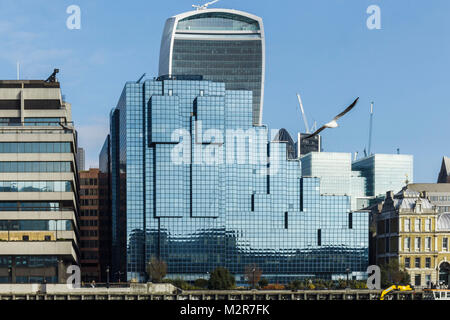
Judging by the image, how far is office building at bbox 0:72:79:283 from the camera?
186375mm

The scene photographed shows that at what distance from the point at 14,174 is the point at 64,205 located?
38.7 ft

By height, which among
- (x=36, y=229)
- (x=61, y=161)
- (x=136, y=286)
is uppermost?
(x=61, y=161)

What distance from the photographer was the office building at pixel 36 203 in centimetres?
18638

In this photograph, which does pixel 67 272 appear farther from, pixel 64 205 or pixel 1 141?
pixel 1 141

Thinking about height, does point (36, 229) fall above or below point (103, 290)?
above

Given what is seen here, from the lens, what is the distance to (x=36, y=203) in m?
189
